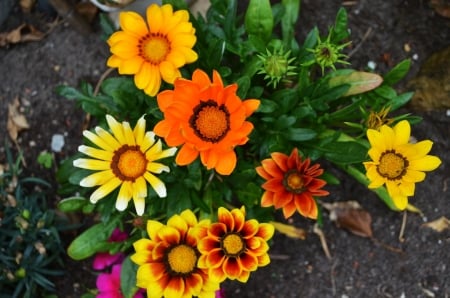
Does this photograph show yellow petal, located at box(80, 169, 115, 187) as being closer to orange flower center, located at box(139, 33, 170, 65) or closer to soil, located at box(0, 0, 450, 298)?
orange flower center, located at box(139, 33, 170, 65)

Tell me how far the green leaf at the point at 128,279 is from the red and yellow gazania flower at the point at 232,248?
612 mm

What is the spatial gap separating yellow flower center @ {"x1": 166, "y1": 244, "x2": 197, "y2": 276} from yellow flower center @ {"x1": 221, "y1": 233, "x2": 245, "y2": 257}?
106 millimetres

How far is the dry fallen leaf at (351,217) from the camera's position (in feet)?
7.84

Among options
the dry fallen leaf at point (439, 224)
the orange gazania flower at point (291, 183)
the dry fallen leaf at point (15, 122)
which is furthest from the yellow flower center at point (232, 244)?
the dry fallen leaf at point (15, 122)

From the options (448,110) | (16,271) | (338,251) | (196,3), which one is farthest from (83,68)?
(448,110)

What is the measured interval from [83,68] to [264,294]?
1.21 meters

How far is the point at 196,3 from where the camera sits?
2.48 metres

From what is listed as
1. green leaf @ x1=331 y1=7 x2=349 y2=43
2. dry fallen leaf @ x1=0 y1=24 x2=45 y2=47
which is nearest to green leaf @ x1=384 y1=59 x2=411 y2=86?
green leaf @ x1=331 y1=7 x2=349 y2=43

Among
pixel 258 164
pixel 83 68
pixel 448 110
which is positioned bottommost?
pixel 448 110

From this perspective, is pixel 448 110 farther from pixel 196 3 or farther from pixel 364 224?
pixel 196 3

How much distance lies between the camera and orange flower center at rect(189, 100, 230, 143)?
1556mm

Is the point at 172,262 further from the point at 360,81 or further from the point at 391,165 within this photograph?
the point at 360,81

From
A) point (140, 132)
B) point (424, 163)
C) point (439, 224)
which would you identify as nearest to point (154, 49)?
point (140, 132)

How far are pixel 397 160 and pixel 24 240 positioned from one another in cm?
139
